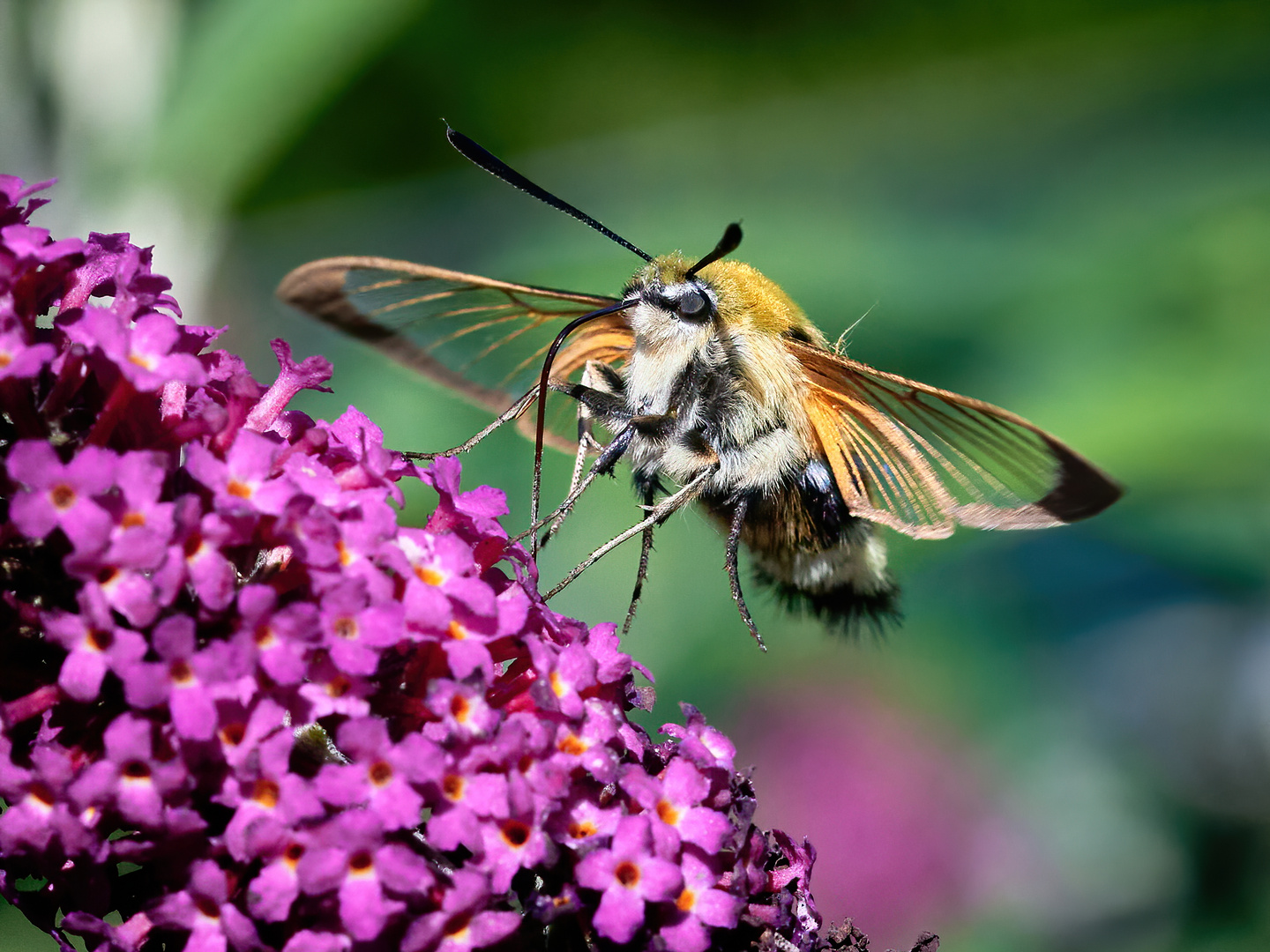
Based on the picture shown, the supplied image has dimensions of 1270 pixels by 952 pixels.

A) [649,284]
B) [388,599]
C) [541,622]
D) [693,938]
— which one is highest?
[649,284]

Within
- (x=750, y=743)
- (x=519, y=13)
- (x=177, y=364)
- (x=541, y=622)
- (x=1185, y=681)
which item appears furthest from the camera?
(x=519, y=13)

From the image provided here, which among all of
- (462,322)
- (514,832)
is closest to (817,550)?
(462,322)

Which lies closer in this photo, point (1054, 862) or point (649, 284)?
point (649, 284)

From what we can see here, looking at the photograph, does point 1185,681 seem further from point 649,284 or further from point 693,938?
point 693,938

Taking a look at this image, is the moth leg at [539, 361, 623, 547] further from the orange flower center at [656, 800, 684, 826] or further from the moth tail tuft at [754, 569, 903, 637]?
the orange flower center at [656, 800, 684, 826]

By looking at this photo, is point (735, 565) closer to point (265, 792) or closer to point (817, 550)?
point (817, 550)

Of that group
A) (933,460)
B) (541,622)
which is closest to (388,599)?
(541,622)
